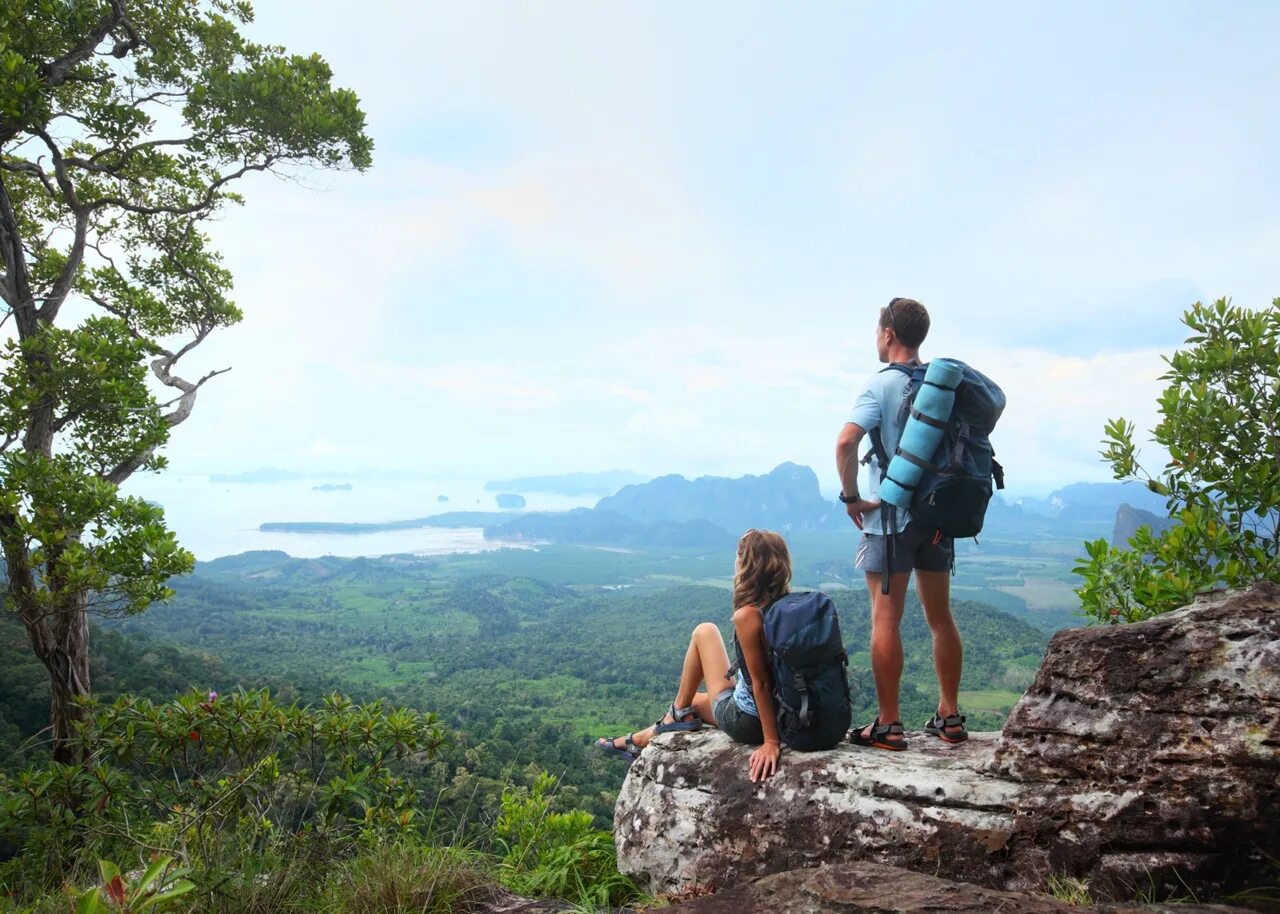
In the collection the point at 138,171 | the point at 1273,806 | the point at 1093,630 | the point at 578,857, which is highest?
the point at 138,171

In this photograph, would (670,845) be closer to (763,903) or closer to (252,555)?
(763,903)

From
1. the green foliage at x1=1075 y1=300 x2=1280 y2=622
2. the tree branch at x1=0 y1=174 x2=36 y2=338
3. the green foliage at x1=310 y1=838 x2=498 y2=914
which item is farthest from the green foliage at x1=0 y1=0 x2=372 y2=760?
the green foliage at x1=1075 y1=300 x2=1280 y2=622

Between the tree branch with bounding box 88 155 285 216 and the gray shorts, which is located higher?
the tree branch with bounding box 88 155 285 216

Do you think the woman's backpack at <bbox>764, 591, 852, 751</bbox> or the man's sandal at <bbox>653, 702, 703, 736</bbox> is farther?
the man's sandal at <bbox>653, 702, 703, 736</bbox>

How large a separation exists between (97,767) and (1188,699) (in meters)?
6.03

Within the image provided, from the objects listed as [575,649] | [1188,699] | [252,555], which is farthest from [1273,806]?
[252,555]

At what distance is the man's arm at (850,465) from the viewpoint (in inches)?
144

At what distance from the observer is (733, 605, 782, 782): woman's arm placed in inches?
139

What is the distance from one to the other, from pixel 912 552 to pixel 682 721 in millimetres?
1697

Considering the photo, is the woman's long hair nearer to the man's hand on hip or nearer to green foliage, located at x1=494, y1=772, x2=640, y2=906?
the man's hand on hip

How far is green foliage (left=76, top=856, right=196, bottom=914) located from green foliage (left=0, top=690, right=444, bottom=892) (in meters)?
0.90

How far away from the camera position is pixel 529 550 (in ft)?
499

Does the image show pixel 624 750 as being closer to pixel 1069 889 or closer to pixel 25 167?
pixel 1069 889

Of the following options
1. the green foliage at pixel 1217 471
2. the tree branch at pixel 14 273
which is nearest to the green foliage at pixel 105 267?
the tree branch at pixel 14 273
